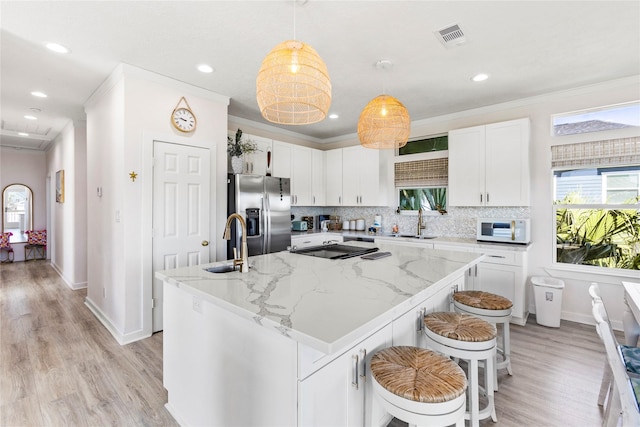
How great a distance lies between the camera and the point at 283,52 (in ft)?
5.30

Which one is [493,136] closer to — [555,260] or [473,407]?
[555,260]

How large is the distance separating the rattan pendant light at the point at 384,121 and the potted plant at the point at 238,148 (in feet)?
6.29

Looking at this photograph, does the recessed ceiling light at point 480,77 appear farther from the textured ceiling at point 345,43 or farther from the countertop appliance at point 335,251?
the countertop appliance at point 335,251

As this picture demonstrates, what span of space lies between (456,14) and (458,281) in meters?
2.08

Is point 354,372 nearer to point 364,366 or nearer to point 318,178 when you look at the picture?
point 364,366

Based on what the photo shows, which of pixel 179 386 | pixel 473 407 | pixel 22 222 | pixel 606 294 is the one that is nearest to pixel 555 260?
pixel 606 294

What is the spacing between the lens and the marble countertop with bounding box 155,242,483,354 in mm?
1102

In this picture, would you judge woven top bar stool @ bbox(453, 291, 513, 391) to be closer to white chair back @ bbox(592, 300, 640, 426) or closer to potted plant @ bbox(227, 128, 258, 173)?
white chair back @ bbox(592, 300, 640, 426)

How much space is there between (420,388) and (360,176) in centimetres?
424

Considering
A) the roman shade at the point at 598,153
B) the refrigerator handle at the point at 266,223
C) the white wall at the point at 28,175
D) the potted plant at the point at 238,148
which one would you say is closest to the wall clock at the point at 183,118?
the potted plant at the point at 238,148

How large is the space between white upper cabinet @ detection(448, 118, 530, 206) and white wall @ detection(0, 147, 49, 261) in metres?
9.29

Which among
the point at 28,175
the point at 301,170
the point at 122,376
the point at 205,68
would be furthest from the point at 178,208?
the point at 28,175

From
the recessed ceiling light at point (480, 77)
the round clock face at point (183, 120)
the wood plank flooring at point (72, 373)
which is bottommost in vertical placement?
the wood plank flooring at point (72, 373)

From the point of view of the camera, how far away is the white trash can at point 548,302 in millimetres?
3357
